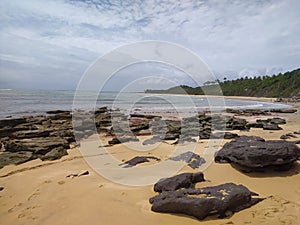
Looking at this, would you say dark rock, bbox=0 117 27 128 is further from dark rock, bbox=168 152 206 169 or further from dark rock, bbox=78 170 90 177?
dark rock, bbox=168 152 206 169

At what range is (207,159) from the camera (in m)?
7.62

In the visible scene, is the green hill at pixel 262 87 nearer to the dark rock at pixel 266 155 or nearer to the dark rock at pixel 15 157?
the dark rock at pixel 15 157

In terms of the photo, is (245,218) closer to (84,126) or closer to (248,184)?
(248,184)

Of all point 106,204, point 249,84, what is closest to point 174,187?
point 106,204

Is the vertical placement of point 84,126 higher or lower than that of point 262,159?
lower

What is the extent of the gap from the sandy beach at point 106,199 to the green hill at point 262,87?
1857 inches

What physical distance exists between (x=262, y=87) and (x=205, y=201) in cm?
8636

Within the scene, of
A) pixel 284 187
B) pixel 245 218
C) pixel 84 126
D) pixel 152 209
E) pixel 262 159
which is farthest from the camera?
pixel 84 126

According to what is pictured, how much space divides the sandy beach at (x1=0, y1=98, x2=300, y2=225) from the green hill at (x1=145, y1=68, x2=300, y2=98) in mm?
47178

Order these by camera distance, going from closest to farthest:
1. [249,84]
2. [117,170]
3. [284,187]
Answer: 1. [284,187]
2. [117,170]
3. [249,84]

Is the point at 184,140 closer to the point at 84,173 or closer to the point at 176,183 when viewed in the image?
the point at 84,173

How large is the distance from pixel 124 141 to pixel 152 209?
24.3ft

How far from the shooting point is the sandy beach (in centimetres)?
429

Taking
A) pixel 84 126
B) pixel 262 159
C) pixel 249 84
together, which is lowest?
pixel 84 126
